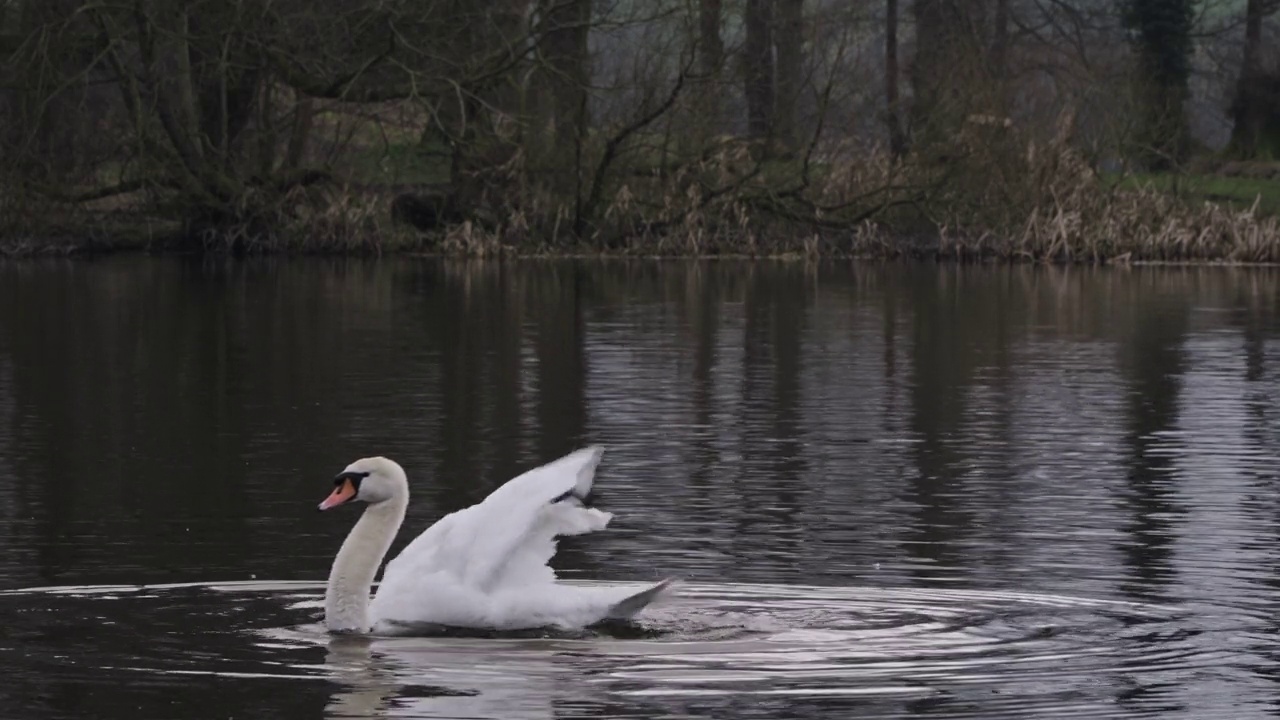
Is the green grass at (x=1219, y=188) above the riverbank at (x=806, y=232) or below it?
above

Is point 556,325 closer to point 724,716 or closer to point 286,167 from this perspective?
point 286,167

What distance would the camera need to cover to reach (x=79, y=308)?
24000mm

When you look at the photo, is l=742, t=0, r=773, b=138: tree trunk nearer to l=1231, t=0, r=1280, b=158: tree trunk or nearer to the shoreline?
the shoreline

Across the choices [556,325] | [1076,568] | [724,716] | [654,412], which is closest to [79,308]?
[556,325]

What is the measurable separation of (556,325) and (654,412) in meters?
7.53

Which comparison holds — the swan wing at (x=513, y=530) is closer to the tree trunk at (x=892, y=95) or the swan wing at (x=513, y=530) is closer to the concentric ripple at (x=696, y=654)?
the concentric ripple at (x=696, y=654)

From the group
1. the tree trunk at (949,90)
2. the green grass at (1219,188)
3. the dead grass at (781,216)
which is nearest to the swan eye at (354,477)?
the dead grass at (781,216)

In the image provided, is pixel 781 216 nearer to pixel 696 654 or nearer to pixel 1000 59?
pixel 1000 59

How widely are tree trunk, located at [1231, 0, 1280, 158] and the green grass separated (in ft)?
9.51

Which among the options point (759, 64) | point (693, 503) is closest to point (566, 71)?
point (759, 64)

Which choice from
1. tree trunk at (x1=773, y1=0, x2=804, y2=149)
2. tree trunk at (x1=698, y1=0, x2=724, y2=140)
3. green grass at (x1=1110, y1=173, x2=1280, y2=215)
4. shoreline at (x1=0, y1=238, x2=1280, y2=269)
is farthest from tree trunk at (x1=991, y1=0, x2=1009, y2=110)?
tree trunk at (x1=698, y1=0, x2=724, y2=140)

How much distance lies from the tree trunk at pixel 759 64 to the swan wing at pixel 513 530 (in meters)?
27.5

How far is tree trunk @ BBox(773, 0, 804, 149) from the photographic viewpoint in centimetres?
3547

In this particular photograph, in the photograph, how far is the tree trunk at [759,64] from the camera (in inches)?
1405
